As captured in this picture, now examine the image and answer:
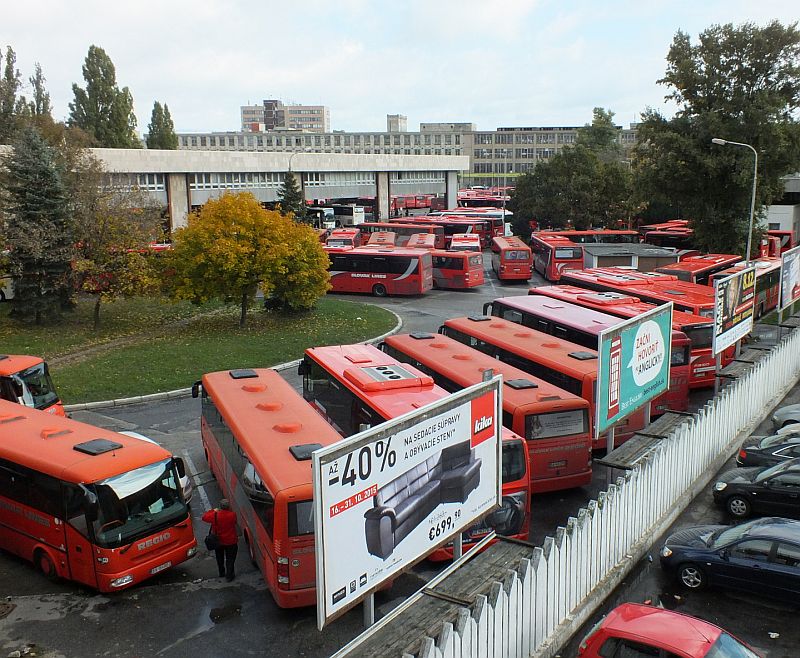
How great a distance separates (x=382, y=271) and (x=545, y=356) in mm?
22488

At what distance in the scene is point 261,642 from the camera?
31.7ft

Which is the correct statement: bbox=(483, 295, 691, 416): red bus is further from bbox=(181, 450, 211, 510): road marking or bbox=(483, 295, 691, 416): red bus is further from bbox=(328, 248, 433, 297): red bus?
bbox=(328, 248, 433, 297): red bus

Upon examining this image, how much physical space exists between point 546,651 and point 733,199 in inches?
1428

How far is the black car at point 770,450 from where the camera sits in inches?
581

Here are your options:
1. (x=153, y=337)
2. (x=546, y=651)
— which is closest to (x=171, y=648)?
(x=546, y=651)

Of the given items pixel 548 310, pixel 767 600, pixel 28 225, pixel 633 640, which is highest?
pixel 28 225

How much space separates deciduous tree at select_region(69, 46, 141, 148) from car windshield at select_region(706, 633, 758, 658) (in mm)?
65321

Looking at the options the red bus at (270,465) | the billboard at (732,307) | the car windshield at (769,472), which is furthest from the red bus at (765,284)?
the red bus at (270,465)

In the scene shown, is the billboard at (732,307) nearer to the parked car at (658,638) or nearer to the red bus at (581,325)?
the red bus at (581,325)

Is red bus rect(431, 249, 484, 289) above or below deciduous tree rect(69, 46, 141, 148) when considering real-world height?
below

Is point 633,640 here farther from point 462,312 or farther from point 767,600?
point 462,312

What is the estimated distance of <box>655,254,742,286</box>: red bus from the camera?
31828mm

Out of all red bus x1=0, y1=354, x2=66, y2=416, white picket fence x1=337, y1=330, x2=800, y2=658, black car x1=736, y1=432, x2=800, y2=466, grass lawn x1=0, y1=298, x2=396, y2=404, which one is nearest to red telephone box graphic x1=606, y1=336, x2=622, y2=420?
white picket fence x1=337, y1=330, x2=800, y2=658

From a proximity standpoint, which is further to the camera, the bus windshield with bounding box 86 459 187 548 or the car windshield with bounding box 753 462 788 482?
the car windshield with bounding box 753 462 788 482
